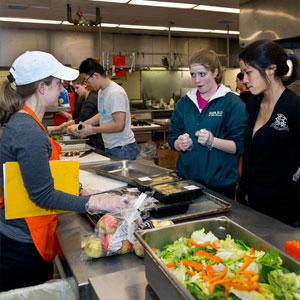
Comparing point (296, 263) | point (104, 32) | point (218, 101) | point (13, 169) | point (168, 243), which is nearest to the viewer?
point (296, 263)

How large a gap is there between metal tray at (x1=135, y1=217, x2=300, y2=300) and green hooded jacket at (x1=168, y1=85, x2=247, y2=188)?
102cm

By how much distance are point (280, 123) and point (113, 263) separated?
121cm

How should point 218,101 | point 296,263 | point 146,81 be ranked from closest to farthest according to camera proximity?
1. point 296,263
2. point 218,101
3. point 146,81

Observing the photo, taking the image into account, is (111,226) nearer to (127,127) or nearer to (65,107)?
(65,107)

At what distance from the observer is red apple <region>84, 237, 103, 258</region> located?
1242 mm

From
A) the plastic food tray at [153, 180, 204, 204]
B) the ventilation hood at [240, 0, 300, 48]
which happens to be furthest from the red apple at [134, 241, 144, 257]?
the ventilation hood at [240, 0, 300, 48]

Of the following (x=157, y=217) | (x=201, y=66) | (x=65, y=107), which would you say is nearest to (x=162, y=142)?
(x=65, y=107)

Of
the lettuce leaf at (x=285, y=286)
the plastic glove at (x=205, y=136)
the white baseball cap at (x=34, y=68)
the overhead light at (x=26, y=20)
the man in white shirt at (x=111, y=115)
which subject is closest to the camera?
the lettuce leaf at (x=285, y=286)

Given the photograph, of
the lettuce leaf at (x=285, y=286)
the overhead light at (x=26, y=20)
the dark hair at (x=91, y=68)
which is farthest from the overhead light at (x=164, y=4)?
the lettuce leaf at (x=285, y=286)

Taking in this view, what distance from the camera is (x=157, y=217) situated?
60.4 inches

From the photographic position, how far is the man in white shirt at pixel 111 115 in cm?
326

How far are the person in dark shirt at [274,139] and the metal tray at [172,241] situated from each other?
844mm

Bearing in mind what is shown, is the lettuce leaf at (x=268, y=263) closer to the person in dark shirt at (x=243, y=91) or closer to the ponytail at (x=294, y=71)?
the ponytail at (x=294, y=71)

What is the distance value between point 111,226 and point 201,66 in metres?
1.42
